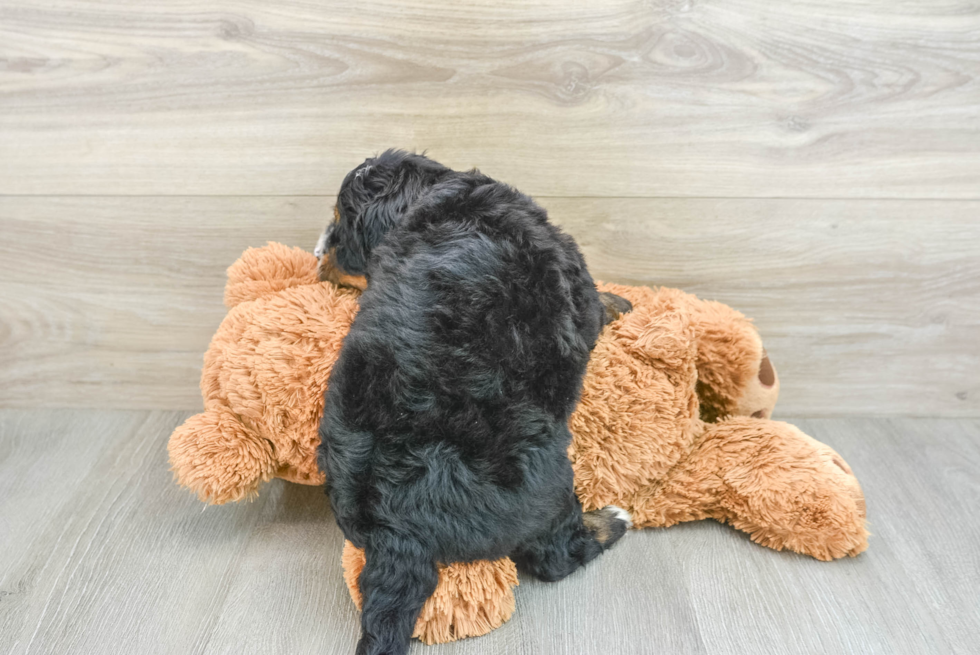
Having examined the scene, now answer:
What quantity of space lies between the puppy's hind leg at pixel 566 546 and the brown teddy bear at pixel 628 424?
4 centimetres

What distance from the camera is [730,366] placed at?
3.57ft

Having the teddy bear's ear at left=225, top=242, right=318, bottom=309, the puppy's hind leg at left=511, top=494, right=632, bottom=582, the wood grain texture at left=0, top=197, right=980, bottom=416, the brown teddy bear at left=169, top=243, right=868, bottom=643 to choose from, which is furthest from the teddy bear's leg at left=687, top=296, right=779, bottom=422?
the teddy bear's ear at left=225, top=242, right=318, bottom=309

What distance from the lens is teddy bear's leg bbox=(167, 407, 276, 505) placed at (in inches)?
37.7

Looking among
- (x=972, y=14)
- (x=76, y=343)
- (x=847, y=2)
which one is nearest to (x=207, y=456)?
(x=76, y=343)

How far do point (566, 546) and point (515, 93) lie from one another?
0.72 metres

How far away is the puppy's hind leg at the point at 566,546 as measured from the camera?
3.08 ft

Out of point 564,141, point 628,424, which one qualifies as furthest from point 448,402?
point 564,141

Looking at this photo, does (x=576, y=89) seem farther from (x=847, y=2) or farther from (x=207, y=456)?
(x=207, y=456)

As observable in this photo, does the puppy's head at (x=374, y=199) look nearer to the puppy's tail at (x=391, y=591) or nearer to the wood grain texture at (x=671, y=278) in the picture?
the wood grain texture at (x=671, y=278)

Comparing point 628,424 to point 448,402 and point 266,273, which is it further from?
point 266,273

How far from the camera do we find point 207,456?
96 cm

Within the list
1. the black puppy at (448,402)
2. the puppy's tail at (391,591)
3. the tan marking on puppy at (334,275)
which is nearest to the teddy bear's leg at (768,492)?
the black puppy at (448,402)

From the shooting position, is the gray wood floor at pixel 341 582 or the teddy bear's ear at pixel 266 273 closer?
the gray wood floor at pixel 341 582

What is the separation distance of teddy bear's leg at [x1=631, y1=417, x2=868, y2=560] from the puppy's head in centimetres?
57
